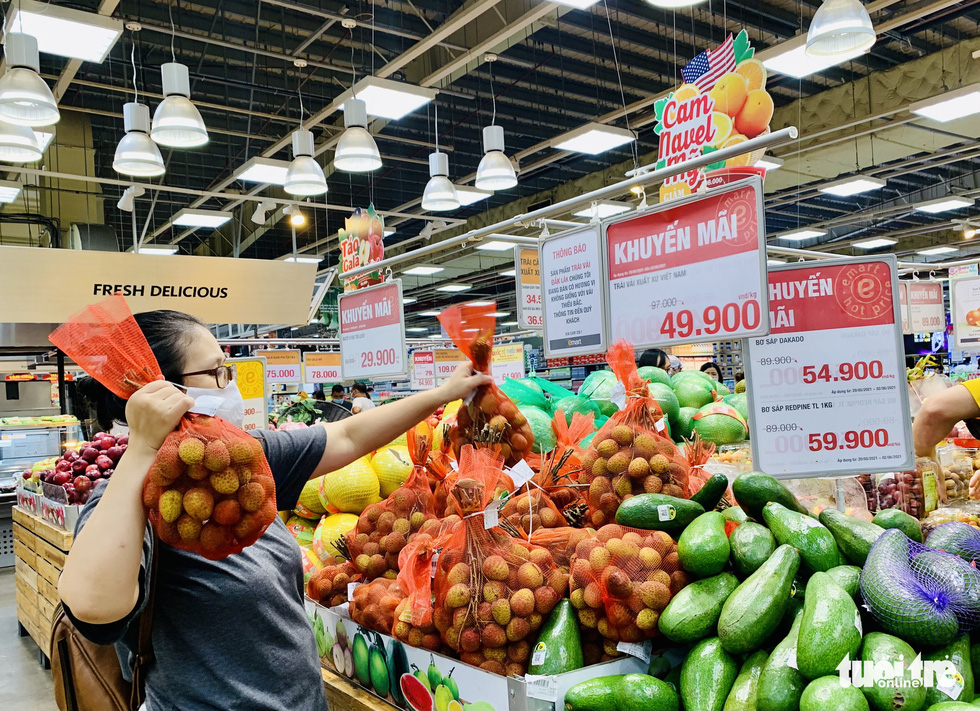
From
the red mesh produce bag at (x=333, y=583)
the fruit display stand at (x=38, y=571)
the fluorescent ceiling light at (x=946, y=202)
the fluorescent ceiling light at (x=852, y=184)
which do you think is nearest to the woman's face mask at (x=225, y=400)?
the red mesh produce bag at (x=333, y=583)

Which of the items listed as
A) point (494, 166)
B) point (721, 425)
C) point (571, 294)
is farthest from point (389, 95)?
point (721, 425)

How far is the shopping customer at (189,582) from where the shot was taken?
1161 millimetres

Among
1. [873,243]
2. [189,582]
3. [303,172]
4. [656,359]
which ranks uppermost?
[873,243]

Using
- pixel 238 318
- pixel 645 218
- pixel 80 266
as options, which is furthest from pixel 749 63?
pixel 80 266

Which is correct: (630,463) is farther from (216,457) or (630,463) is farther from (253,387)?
(253,387)

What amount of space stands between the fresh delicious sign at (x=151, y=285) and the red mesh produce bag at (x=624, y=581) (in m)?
3.37

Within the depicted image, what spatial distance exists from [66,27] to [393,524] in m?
5.17

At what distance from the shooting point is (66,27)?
5.43 meters

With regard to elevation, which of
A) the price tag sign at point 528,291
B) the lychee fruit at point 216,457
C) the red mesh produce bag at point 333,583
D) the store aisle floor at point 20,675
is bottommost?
the store aisle floor at point 20,675

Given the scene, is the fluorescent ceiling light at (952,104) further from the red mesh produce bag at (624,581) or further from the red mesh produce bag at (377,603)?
the red mesh produce bag at (377,603)

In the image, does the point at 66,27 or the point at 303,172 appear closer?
the point at 66,27

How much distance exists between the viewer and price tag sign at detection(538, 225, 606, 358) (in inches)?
104

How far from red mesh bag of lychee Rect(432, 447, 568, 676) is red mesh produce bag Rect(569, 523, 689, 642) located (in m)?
0.08

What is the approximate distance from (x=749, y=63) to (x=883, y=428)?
229cm
